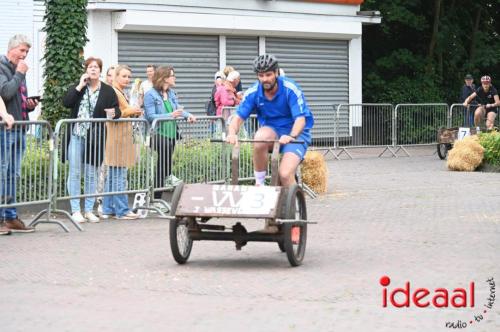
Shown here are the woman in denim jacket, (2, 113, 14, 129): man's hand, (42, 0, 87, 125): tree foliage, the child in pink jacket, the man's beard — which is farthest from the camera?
the child in pink jacket

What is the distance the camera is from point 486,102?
29.8 m

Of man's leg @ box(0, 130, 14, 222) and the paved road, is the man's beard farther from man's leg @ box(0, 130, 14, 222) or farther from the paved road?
man's leg @ box(0, 130, 14, 222)

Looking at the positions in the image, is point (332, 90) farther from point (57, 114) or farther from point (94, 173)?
point (94, 173)

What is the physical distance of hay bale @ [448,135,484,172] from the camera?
2341cm

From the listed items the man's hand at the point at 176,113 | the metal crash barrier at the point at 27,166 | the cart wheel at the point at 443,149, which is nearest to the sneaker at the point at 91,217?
the metal crash barrier at the point at 27,166

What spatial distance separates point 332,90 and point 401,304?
87.1 feet

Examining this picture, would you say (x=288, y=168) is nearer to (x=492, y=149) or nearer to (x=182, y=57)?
(x=492, y=149)

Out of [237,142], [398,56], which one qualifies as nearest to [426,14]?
[398,56]

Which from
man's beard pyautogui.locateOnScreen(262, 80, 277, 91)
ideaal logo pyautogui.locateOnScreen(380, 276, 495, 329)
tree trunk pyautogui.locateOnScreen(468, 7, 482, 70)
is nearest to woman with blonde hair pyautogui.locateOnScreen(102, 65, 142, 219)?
man's beard pyautogui.locateOnScreen(262, 80, 277, 91)

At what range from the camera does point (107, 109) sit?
14.9 m

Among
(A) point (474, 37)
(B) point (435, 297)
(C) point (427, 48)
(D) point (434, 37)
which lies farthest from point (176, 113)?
(A) point (474, 37)

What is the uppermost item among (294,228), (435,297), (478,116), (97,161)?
(478,116)

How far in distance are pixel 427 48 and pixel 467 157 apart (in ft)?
51.6

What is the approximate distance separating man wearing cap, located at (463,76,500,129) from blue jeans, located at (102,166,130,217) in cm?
1504
